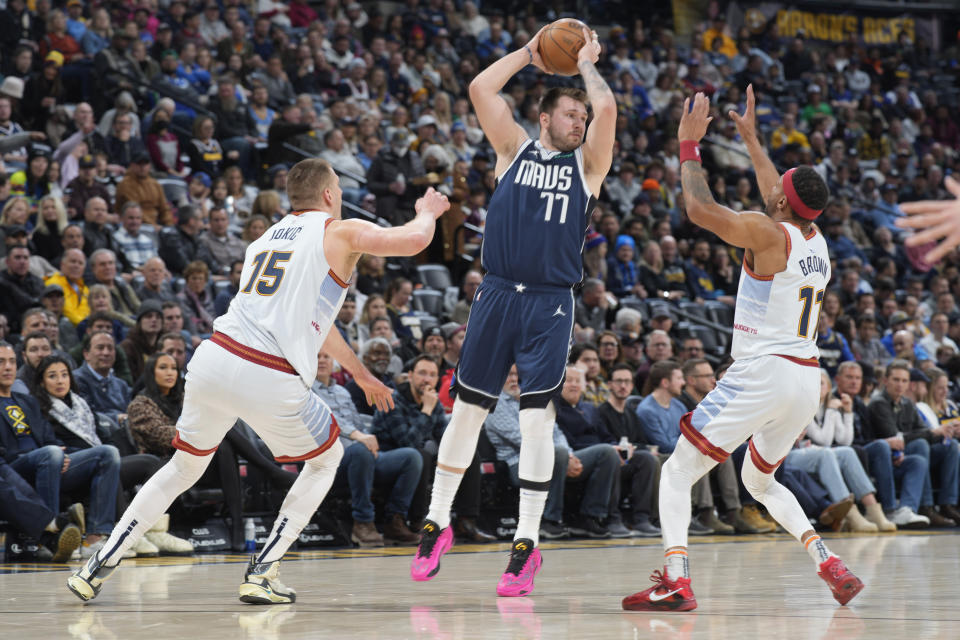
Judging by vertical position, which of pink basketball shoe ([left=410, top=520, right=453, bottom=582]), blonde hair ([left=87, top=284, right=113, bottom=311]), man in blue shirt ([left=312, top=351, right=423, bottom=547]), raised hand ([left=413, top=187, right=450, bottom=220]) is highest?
raised hand ([left=413, top=187, right=450, bottom=220])

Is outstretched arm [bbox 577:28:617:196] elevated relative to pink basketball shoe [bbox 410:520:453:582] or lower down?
elevated

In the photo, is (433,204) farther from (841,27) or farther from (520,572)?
(841,27)

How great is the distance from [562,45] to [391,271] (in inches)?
343

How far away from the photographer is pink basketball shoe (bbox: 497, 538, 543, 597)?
233 inches

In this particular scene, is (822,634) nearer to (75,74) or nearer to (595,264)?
(595,264)

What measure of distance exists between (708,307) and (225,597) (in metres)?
11.0

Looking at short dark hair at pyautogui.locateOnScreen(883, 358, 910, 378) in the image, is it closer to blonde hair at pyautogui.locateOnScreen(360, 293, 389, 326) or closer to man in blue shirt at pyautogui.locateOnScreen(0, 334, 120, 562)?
blonde hair at pyautogui.locateOnScreen(360, 293, 389, 326)

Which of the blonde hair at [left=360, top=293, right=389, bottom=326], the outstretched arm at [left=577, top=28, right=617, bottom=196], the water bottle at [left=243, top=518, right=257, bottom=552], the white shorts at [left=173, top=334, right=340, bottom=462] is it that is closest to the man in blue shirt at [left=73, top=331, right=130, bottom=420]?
the water bottle at [left=243, top=518, right=257, bottom=552]

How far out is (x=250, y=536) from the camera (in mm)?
9211

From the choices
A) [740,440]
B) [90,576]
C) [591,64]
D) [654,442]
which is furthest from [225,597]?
[654,442]

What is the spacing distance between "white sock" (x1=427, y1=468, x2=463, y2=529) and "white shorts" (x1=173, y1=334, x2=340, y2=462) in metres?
0.76

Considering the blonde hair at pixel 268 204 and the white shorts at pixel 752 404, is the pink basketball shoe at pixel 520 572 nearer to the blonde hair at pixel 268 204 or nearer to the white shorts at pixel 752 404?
the white shorts at pixel 752 404

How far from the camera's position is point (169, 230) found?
12.7 metres

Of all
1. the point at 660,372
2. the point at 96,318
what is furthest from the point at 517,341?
the point at 660,372
